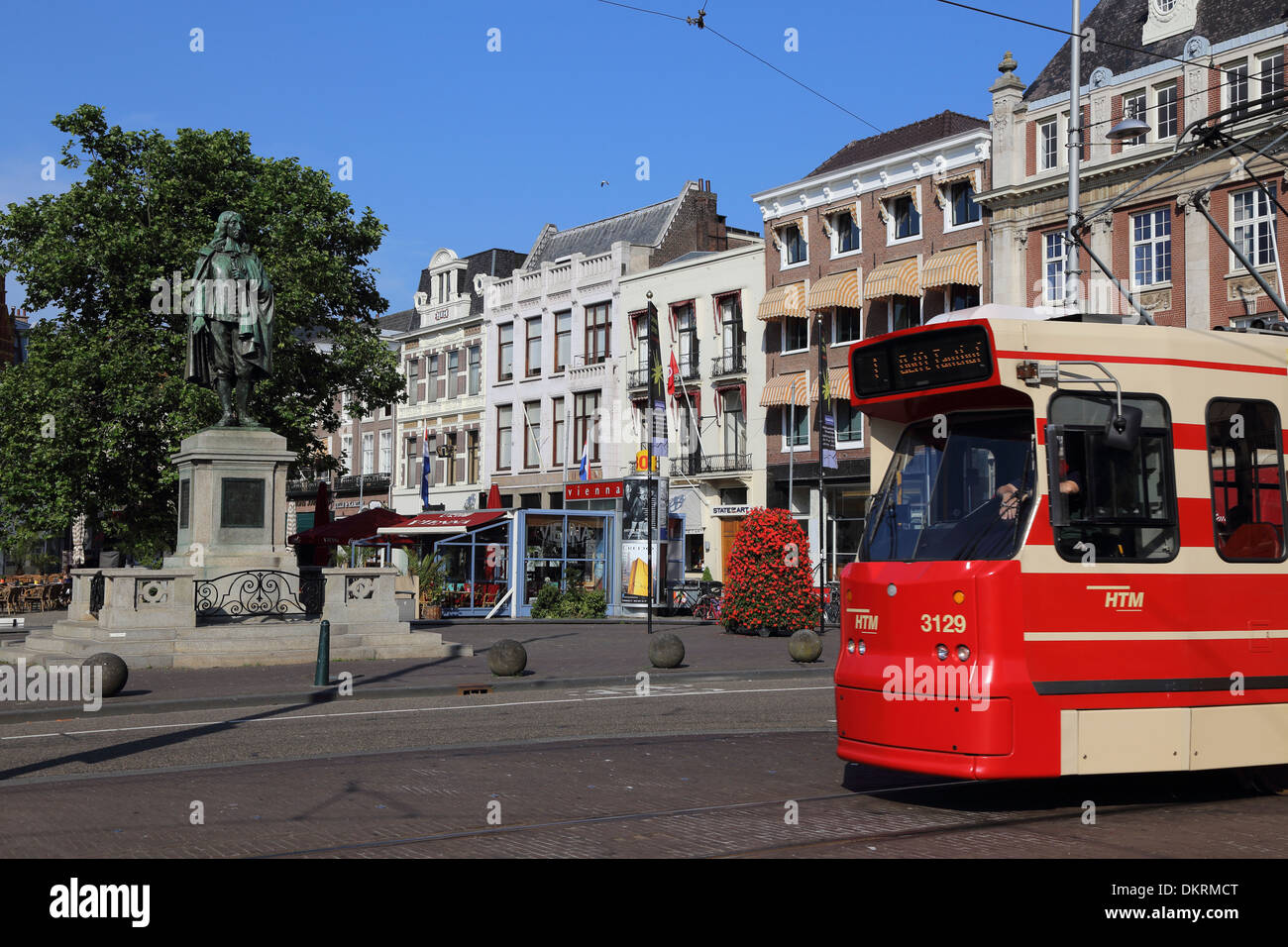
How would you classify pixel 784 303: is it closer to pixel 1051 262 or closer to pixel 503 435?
pixel 1051 262

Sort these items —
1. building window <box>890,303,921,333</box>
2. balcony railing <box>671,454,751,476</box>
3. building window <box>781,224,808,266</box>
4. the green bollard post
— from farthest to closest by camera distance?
balcony railing <box>671,454,751,476</box>
building window <box>781,224,808,266</box>
building window <box>890,303,921,333</box>
the green bollard post

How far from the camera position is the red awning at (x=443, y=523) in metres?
36.1

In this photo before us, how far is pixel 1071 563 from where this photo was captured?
323 inches

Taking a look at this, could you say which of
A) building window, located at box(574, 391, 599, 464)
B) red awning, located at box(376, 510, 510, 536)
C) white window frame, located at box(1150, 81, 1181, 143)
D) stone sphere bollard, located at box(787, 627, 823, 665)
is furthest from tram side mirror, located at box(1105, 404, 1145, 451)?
building window, located at box(574, 391, 599, 464)

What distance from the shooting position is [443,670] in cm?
1900

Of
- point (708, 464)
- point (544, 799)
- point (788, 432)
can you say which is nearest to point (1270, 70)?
point (788, 432)

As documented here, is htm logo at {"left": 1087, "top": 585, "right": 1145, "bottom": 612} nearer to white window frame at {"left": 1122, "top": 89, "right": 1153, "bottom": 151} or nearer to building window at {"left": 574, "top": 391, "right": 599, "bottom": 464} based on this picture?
white window frame at {"left": 1122, "top": 89, "right": 1153, "bottom": 151}

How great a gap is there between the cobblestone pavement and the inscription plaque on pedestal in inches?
260

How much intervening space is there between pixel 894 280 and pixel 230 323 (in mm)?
25820

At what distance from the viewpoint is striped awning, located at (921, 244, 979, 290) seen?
39.9m

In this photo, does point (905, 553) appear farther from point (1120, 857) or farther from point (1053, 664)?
point (1120, 857)

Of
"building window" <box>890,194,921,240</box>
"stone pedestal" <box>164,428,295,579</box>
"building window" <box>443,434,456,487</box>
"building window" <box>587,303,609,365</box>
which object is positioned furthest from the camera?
"building window" <box>443,434,456,487</box>

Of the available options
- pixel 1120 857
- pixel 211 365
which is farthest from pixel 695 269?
pixel 1120 857

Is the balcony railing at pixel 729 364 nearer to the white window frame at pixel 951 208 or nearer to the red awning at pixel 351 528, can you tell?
the white window frame at pixel 951 208
